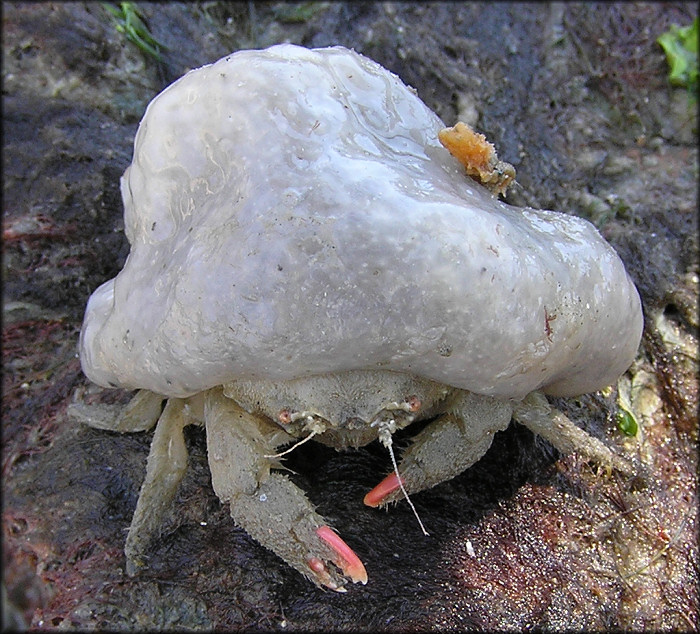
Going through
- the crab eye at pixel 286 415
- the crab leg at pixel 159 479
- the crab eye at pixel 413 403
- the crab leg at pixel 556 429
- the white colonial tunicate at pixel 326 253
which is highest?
the white colonial tunicate at pixel 326 253

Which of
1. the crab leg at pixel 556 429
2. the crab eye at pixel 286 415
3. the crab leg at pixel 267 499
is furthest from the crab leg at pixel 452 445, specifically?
the crab eye at pixel 286 415

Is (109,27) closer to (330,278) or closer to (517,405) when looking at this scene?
(330,278)

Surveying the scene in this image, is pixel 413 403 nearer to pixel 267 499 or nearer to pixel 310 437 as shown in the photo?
pixel 310 437

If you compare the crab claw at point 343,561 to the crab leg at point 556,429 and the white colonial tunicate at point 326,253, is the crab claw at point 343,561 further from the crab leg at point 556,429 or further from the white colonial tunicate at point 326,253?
the crab leg at point 556,429

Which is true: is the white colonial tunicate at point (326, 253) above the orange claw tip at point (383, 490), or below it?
above

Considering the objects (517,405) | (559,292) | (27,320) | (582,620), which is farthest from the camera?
(27,320)

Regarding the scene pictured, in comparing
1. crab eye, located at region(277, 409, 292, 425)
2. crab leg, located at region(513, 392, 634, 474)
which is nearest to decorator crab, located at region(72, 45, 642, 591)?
crab eye, located at region(277, 409, 292, 425)

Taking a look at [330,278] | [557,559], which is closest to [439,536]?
[557,559]

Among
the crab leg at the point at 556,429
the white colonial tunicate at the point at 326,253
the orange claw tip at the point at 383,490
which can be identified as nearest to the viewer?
the white colonial tunicate at the point at 326,253
